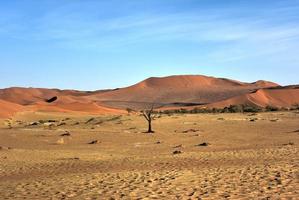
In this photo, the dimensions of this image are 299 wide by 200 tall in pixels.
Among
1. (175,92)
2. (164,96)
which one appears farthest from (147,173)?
(175,92)

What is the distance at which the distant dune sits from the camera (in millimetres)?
77331

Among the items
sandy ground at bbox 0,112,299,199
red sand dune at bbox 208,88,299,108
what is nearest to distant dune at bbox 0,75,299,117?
red sand dune at bbox 208,88,299,108

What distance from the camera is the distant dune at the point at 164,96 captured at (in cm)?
7733

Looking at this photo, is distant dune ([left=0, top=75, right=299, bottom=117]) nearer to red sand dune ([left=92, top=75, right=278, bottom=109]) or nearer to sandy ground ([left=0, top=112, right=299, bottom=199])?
red sand dune ([left=92, top=75, right=278, bottom=109])

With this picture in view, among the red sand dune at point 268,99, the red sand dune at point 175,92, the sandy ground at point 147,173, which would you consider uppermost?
the red sand dune at point 175,92

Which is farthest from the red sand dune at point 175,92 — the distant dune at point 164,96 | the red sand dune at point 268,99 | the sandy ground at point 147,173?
the sandy ground at point 147,173

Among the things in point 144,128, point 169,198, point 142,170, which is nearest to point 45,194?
point 169,198

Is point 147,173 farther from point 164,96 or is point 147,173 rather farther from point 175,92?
point 175,92

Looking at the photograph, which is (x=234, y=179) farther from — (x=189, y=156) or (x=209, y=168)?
(x=189, y=156)

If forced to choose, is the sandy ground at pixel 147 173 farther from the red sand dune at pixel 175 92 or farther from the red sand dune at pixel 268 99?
the red sand dune at pixel 175 92

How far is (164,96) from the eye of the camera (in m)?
121

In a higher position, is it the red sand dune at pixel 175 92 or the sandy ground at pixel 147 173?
the red sand dune at pixel 175 92

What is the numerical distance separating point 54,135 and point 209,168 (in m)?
18.3

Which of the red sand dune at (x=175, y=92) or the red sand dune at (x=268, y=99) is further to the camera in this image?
the red sand dune at (x=175, y=92)
